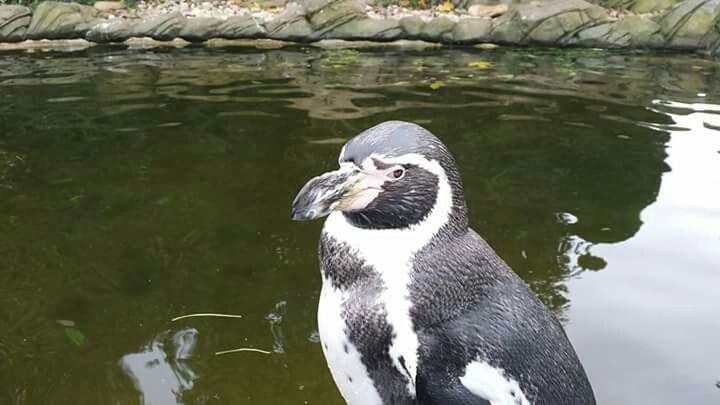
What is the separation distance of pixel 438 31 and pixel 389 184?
6.36 m

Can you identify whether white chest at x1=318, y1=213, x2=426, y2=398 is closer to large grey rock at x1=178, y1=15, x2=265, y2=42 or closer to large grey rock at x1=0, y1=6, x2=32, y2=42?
large grey rock at x1=178, y1=15, x2=265, y2=42

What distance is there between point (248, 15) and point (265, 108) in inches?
123

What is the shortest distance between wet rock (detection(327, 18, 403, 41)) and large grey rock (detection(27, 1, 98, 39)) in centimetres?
242

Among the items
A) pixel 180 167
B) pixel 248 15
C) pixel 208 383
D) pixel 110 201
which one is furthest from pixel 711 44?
pixel 208 383

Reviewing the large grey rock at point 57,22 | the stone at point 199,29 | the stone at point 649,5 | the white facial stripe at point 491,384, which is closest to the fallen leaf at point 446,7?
the stone at point 649,5

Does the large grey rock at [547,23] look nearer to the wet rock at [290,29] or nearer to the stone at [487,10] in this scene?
the stone at [487,10]

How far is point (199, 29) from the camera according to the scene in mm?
7422

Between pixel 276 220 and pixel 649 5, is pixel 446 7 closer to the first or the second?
pixel 649 5

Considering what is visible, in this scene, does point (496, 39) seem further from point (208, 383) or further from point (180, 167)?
point (208, 383)

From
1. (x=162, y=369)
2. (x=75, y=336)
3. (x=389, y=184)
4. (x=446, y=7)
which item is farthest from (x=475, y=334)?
(x=446, y=7)

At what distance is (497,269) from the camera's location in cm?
145

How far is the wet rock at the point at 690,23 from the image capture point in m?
7.00

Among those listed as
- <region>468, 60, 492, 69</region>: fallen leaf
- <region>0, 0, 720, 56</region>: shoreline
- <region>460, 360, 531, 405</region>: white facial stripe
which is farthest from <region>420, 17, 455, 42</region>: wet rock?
<region>460, 360, 531, 405</region>: white facial stripe

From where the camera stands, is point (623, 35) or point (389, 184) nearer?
point (389, 184)
